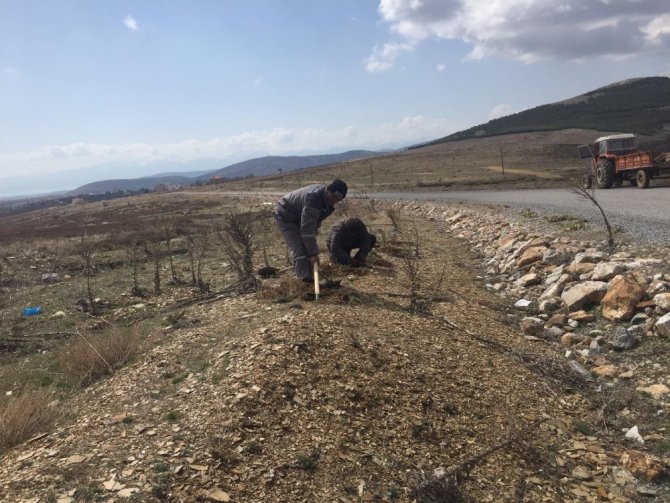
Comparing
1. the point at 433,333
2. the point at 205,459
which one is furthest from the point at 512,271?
the point at 205,459

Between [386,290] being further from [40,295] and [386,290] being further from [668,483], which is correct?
[40,295]

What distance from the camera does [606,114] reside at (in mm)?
88875

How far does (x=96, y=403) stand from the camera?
14.8ft

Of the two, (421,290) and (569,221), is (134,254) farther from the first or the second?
(569,221)

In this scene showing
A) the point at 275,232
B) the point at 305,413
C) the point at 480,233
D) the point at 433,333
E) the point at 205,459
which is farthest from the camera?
the point at 275,232

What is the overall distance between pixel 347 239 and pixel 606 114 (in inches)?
3771

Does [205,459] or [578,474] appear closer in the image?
[205,459]

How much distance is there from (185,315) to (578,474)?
567 cm

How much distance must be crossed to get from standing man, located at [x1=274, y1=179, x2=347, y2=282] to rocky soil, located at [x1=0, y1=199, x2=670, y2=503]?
20.2 inches

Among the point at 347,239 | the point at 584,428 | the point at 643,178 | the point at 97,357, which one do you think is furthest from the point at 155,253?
the point at 643,178

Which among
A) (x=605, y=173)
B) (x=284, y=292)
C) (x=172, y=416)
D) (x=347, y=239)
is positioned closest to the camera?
(x=172, y=416)

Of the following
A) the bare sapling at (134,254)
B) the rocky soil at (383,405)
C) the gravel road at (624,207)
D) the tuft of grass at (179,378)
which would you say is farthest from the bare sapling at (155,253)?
the gravel road at (624,207)

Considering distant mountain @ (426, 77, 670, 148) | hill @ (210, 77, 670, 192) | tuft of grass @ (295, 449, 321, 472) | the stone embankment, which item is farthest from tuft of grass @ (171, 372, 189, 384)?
distant mountain @ (426, 77, 670, 148)

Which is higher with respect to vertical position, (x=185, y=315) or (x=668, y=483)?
(x=185, y=315)
